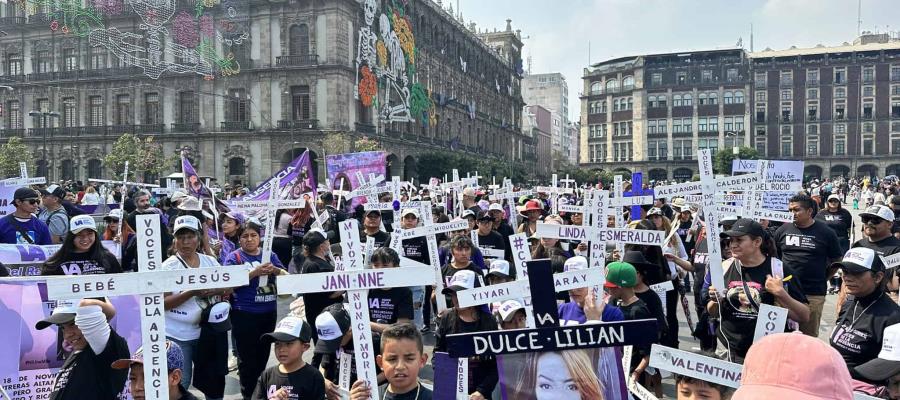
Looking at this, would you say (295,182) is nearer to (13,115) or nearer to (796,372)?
(796,372)

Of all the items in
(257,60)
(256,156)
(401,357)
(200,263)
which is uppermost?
(257,60)

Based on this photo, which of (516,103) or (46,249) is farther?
(516,103)

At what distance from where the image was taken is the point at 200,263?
211 inches

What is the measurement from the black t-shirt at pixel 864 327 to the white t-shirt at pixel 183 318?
434 centimetres

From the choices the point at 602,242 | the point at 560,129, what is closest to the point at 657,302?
the point at 602,242

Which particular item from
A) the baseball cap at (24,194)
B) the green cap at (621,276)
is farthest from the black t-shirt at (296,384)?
the baseball cap at (24,194)

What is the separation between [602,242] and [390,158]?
4189 centimetres

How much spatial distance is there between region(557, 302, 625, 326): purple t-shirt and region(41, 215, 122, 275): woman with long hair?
3.51 meters

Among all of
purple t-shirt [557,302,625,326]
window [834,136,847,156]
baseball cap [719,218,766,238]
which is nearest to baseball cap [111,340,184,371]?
purple t-shirt [557,302,625,326]

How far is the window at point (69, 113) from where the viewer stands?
45844mm

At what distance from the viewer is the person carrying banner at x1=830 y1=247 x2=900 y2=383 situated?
3906 millimetres

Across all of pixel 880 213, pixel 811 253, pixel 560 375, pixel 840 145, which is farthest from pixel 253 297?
pixel 840 145

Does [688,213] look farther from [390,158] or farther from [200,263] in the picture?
[390,158]

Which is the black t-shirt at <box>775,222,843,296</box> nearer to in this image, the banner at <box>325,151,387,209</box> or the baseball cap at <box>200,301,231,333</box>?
the baseball cap at <box>200,301,231,333</box>
